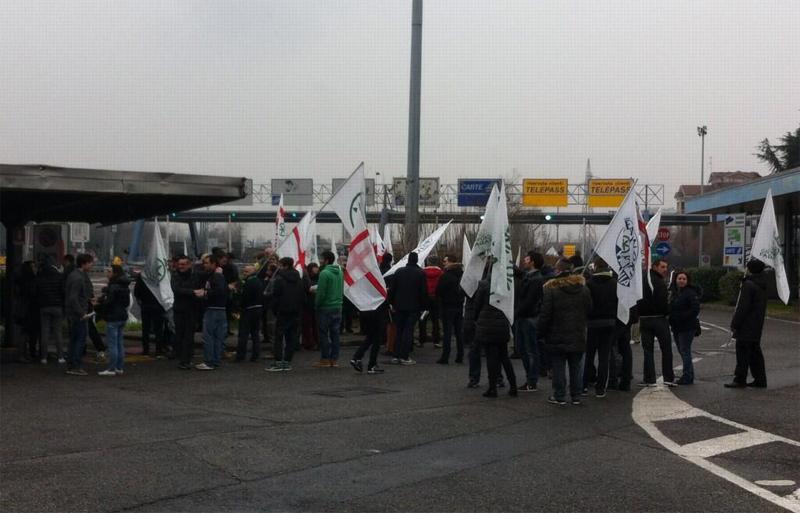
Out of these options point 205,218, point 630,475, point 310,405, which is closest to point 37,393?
point 310,405

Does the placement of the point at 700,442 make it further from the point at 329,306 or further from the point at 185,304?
the point at 185,304

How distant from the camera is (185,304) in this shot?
15148 millimetres

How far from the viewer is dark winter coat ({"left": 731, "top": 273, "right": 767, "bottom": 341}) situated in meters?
13.5

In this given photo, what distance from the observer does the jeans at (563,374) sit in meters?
11.7

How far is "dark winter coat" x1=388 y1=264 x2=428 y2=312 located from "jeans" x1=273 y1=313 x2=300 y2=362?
176 cm

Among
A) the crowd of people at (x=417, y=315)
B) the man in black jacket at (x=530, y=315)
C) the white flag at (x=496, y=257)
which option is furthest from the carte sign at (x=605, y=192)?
the white flag at (x=496, y=257)

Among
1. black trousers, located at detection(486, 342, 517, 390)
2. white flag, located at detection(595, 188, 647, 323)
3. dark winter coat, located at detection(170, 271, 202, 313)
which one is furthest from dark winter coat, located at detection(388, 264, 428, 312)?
white flag, located at detection(595, 188, 647, 323)

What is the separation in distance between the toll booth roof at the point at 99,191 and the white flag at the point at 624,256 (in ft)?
20.5

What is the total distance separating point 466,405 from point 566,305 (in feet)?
5.72

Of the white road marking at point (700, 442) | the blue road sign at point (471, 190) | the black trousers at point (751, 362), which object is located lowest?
the white road marking at point (700, 442)

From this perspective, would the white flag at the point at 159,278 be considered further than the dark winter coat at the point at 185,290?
Yes

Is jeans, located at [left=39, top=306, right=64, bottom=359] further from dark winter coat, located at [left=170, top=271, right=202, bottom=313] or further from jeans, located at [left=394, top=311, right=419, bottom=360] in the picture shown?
jeans, located at [left=394, top=311, right=419, bottom=360]

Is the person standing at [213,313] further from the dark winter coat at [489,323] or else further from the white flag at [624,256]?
the white flag at [624,256]

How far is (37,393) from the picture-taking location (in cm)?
1224
